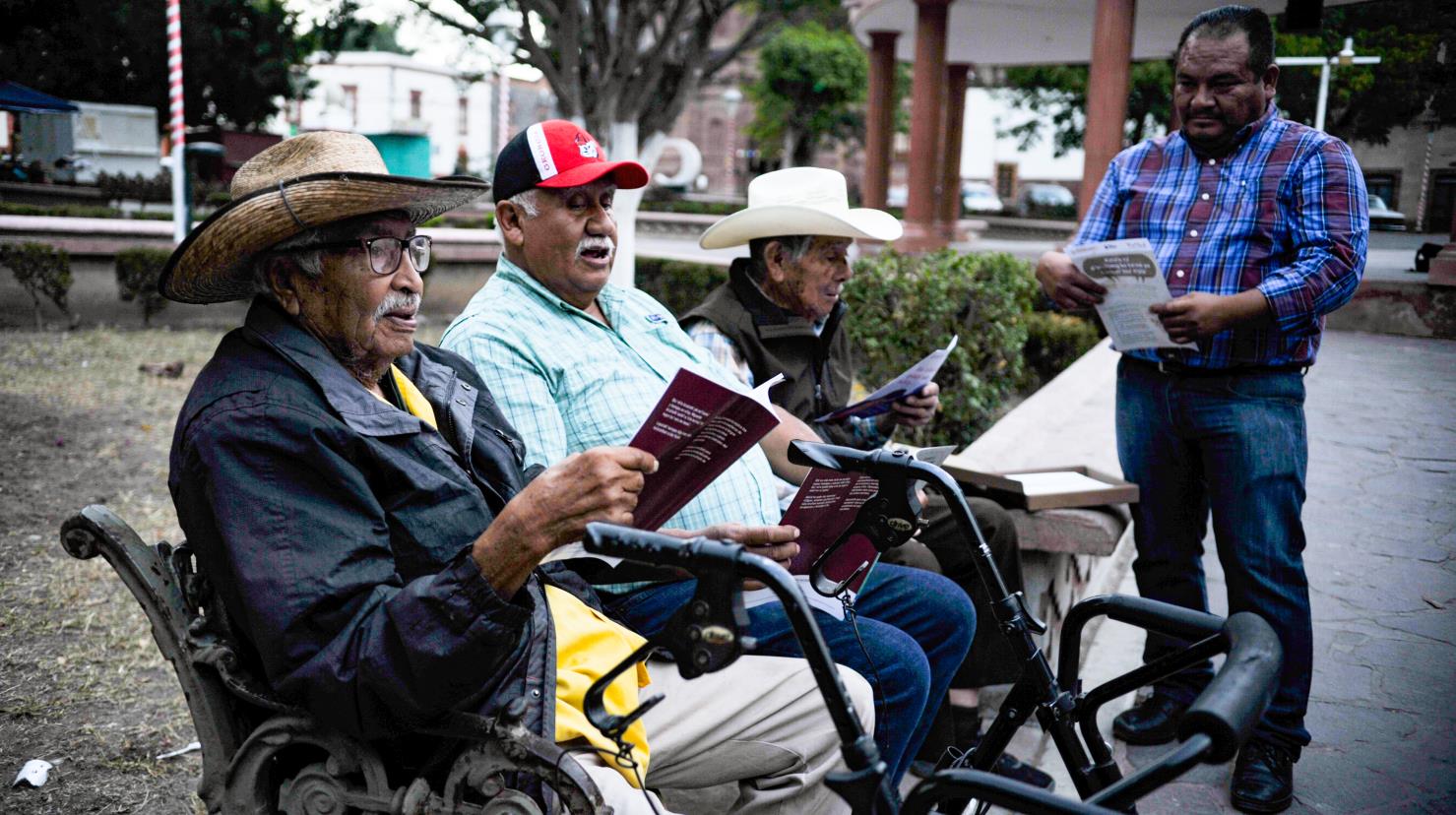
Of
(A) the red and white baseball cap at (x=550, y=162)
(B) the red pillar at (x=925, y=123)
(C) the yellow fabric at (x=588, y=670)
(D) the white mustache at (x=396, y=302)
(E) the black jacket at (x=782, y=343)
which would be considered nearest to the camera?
(C) the yellow fabric at (x=588, y=670)

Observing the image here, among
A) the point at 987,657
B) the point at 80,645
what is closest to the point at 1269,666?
the point at 987,657

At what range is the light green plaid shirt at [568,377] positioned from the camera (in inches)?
100

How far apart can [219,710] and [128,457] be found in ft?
16.5

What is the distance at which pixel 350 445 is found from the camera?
1793 millimetres

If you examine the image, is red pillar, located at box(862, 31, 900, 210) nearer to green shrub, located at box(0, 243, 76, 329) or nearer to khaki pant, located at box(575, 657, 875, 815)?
green shrub, located at box(0, 243, 76, 329)

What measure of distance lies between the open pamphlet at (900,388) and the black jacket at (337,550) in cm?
137

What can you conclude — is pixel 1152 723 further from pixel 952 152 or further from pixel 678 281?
pixel 952 152

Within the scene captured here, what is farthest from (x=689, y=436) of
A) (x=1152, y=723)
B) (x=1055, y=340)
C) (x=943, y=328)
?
(x=1055, y=340)

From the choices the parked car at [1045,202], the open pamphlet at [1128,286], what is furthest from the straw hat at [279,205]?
the parked car at [1045,202]

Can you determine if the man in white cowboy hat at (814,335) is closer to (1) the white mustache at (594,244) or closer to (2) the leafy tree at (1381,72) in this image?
(1) the white mustache at (594,244)

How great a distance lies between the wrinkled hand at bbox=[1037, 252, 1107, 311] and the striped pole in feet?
17.7

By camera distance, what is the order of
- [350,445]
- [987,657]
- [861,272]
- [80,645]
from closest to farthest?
[350,445], [987,657], [80,645], [861,272]

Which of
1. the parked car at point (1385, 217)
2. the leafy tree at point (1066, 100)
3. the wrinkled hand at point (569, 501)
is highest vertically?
the leafy tree at point (1066, 100)

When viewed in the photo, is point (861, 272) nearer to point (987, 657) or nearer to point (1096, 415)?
point (1096, 415)
